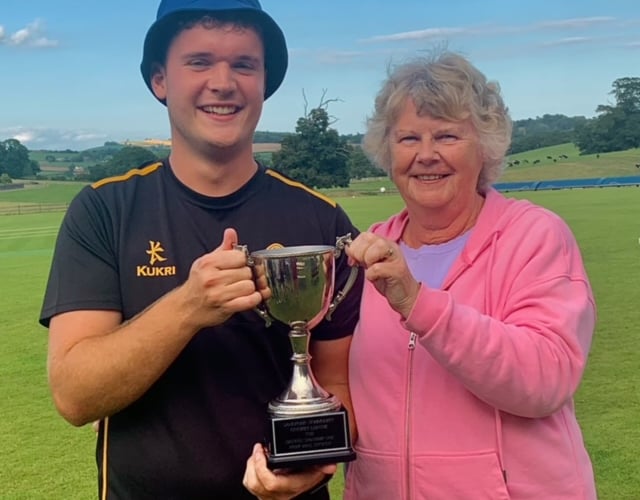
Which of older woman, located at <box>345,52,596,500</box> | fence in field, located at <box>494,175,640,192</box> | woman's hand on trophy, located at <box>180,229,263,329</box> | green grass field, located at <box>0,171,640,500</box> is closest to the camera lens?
woman's hand on trophy, located at <box>180,229,263,329</box>

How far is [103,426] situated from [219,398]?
0.35 m

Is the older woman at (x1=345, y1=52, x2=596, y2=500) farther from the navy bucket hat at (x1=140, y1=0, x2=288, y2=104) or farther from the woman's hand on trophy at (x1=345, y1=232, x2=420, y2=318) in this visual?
the navy bucket hat at (x1=140, y1=0, x2=288, y2=104)

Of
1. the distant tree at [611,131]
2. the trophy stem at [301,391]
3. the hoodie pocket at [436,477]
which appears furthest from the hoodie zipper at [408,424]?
the distant tree at [611,131]

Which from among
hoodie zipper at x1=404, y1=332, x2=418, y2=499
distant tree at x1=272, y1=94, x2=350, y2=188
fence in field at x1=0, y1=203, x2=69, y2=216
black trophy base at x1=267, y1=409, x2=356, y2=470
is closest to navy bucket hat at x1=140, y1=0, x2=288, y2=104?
hoodie zipper at x1=404, y1=332, x2=418, y2=499

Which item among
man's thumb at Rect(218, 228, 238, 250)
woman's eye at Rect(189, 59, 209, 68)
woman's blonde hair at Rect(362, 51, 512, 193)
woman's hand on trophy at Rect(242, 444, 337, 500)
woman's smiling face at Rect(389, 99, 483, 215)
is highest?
woman's eye at Rect(189, 59, 209, 68)

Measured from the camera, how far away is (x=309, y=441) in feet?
7.37

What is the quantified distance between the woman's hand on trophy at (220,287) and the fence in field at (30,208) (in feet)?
146

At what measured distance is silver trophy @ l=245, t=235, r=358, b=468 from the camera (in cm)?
219

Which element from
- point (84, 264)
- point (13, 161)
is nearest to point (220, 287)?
point (84, 264)

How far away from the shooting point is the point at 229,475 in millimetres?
2418

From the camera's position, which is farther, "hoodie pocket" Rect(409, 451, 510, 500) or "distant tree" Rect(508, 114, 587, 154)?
"distant tree" Rect(508, 114, 587, 154)

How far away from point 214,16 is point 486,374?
1.25m

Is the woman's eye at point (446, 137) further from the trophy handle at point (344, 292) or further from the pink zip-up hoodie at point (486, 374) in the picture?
the trophy handle at point (344, 292)

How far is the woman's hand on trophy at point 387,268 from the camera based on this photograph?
6.93ft
